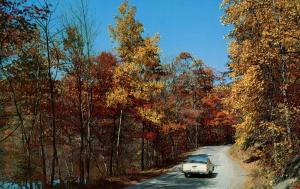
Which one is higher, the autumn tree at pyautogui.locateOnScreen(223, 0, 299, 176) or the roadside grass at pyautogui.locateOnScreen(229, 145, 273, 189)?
the autumn tree at pyautogui.locateOnScreen(223, 0, 299, 176)

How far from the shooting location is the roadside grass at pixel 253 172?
18.0 m

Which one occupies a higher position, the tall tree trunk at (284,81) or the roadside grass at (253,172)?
the tall tree trunk at (284,81)

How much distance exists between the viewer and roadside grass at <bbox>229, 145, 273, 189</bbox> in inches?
709

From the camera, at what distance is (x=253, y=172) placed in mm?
27672

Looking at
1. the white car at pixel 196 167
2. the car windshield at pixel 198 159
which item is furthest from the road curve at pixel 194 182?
the car windshield at pixel 198 159

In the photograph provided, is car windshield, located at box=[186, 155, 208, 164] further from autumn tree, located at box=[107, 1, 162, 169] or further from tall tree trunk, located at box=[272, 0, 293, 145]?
tall tree trunk, located at box=[272, 0, 293, 145]

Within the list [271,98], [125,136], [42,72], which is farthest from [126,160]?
[271,98]

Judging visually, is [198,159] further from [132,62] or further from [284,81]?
[284,81]

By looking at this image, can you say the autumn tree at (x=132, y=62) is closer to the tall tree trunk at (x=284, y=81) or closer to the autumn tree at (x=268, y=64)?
the autumn tree at (x=268, y=64)

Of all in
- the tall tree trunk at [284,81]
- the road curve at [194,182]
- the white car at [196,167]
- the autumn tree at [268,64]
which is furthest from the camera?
the white car at [196,167]

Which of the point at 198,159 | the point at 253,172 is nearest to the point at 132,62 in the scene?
the point at 198,159

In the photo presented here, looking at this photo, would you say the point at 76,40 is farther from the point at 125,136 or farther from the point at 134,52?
the point at 125,136

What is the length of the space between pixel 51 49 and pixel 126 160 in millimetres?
27592

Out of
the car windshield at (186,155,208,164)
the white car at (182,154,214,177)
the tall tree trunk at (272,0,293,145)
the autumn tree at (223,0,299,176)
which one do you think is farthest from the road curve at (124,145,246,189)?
the tall tree trunk at (272,0,293,145)
